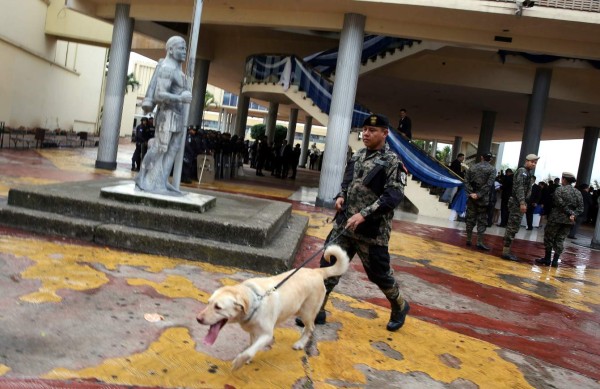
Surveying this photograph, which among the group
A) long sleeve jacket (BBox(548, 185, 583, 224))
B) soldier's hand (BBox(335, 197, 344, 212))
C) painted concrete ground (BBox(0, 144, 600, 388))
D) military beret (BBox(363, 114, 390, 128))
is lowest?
painted concrete ground (BBox(0, 144, 600, 388))

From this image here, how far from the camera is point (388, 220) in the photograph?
3.97 m

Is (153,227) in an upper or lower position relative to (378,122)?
lower

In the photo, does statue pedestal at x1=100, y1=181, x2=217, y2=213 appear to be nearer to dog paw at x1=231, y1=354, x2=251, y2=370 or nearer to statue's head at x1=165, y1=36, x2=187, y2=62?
statue's head at x1=165, y1=36, x2=187, y2=62

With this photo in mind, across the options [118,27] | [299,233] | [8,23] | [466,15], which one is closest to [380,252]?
[299,233]

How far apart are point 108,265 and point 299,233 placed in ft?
10.2

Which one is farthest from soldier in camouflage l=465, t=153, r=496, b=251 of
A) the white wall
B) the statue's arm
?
the white wall

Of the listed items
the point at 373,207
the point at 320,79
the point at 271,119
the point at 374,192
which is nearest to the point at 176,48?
the point at 374,192

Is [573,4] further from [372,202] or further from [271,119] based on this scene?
[271,119]

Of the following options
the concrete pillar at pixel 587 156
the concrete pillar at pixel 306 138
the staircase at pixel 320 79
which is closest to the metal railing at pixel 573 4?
the staircase at pixel 320 79

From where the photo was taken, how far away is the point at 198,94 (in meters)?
20.9

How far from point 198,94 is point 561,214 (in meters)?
15.9

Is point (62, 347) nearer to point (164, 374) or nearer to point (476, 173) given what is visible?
point (164, 374)

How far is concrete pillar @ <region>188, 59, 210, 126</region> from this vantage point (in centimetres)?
2081

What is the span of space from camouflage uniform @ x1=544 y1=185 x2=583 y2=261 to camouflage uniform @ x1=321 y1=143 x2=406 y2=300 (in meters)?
6.01
